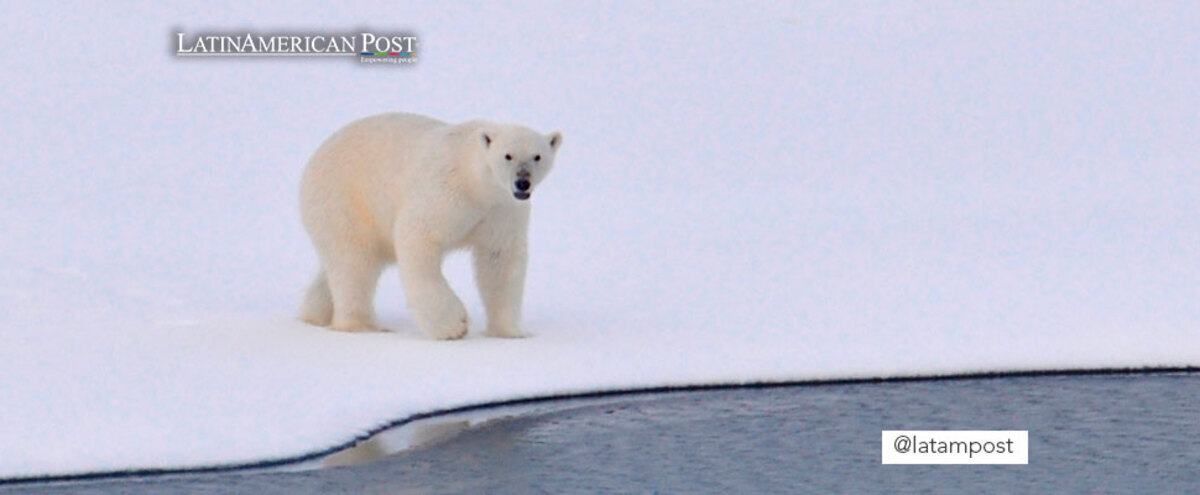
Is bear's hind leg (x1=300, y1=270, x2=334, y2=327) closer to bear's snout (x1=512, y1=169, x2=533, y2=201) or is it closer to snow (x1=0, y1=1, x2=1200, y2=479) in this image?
snow (x1=0, y1=1, x2=1200, y2=479)

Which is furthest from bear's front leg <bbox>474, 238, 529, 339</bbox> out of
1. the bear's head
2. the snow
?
the bear's head

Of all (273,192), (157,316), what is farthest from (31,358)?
(273,192)

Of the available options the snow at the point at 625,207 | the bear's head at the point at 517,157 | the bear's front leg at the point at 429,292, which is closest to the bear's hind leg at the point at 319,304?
the snow at the point at 625,207

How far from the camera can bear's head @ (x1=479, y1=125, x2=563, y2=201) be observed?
10023 millimetres

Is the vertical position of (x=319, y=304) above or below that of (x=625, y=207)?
below

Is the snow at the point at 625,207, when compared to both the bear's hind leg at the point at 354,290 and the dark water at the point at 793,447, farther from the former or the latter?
the dark water at the point at 793,447

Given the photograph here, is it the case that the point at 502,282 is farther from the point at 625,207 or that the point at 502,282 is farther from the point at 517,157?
the point at 625,207

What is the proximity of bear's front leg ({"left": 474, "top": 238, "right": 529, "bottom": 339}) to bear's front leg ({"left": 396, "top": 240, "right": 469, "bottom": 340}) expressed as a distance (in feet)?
0.69

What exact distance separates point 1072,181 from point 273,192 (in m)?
6.55

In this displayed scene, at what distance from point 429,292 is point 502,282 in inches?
16.3

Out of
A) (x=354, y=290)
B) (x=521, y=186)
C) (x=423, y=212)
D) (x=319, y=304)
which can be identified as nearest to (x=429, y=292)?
(x=423, y=212)

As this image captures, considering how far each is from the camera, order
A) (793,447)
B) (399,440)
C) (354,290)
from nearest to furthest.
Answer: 1. (793,447)
2. (399,440)
3. (354,290)

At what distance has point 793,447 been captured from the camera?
28.6 ft

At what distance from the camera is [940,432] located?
29.2 feet
